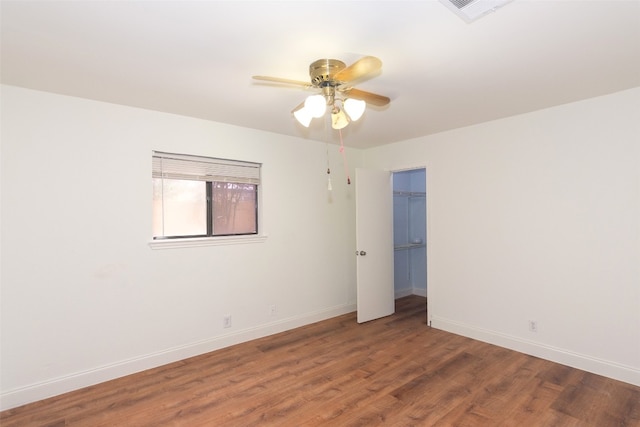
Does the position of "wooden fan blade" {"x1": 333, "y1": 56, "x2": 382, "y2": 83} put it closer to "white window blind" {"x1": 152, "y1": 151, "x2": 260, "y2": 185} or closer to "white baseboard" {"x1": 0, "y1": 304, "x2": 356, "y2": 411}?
"white window blind" {"x1": 152, "y1": 151, "x2": 260, "y2": 185}

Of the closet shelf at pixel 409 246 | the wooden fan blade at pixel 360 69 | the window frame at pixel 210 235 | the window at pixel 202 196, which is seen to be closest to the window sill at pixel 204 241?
the window frame at pixel 210 235

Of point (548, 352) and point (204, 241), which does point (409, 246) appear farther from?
point (204, 241)

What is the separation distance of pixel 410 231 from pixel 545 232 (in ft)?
9.06

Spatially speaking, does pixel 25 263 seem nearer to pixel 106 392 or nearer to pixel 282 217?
pixel 106 392

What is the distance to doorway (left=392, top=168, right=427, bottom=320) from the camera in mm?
5605

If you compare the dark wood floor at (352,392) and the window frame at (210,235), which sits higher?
the window frame at (210,235)

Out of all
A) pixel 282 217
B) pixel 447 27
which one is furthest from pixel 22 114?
pixel 447 27

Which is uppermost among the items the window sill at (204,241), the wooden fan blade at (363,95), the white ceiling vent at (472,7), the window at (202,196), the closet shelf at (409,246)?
the white ceiling vent at (472,7)

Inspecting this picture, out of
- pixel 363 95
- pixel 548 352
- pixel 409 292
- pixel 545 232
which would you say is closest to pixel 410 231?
pixel 409 292

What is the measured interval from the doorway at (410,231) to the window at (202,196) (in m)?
2.78

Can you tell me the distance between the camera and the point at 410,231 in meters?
5.82

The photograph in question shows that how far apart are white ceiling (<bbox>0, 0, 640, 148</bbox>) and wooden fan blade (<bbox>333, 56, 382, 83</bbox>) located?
0.65ft

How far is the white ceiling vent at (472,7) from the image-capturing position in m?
1.51

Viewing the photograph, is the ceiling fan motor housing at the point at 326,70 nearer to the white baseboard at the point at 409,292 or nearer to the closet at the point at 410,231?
the closet at the point at 410,231
